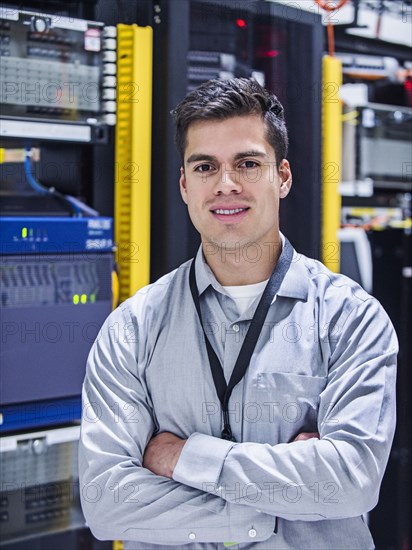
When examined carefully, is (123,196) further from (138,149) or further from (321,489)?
(321,489)

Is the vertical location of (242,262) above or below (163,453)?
above

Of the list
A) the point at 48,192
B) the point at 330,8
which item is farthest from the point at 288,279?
the point at 330,8

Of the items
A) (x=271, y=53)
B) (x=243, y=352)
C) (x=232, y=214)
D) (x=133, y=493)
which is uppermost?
(x=271, y=53)

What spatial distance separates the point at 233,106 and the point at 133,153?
0.60m

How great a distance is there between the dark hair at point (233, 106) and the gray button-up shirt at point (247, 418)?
1.00 feet

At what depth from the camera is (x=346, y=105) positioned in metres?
3.25

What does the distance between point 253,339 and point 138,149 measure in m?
0.84

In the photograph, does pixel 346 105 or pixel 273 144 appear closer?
pixel 273 144

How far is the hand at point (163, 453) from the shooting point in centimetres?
164

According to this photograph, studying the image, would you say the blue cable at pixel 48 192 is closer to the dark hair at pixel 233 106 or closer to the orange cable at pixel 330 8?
the dark hair at pixel 233 106

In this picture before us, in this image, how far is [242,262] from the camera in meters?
1.81

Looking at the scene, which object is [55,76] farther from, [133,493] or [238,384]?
[133,493]

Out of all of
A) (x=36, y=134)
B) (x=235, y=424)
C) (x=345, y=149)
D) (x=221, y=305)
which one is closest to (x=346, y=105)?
(x=345, y=149)

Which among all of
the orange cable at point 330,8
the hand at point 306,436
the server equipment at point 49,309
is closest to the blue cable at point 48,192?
the server equipment at point 49,309
